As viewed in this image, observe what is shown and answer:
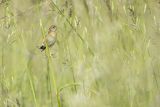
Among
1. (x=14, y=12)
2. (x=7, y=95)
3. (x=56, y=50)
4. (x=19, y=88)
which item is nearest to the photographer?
(x=7, y=95)

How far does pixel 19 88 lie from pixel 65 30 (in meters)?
0.38

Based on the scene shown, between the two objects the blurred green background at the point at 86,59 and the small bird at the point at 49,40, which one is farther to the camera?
the small bird at the point at 49,40

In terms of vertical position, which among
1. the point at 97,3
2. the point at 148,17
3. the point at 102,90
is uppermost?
the point at 97,3

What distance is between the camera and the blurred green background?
0.97 metres

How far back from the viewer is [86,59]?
121cm

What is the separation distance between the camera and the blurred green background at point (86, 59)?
97cm

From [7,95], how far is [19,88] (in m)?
0.14

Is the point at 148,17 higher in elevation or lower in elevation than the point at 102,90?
higher

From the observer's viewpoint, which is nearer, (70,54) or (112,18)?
(70,54)

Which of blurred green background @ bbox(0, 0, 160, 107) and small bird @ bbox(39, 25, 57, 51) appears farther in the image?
small bird @ bbox(39, 25, 57, 51)

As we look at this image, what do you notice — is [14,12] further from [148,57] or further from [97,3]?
[148,57]

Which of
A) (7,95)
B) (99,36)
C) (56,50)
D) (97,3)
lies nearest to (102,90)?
(99,36)

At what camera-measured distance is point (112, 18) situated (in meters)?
1.47

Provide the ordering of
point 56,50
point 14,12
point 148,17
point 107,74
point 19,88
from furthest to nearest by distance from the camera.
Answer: point 14,12, point 148,17, point 56,50, point 19,88, point 107,74
